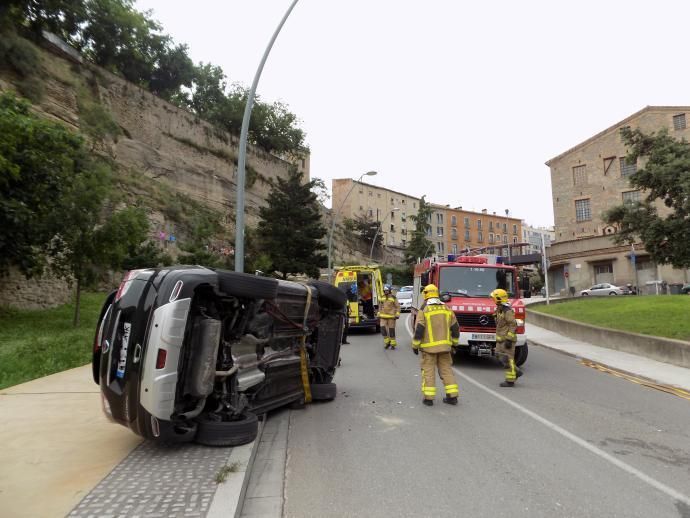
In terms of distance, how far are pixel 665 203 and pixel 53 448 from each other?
1371 cm

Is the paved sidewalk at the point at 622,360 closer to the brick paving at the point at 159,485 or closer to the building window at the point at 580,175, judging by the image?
the brick paving at the point at 159,485

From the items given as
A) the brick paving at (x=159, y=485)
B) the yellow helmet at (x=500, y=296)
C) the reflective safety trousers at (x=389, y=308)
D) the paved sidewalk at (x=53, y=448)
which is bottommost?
the brick paving at (x=159, y=485)

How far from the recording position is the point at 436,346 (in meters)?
7.34

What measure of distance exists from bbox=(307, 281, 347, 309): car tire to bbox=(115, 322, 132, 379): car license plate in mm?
2994

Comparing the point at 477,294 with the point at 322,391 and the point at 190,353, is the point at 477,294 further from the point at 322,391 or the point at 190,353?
the point at 190,353

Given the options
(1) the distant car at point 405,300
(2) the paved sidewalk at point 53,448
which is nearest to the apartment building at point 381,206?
(1) the distant car at point 405,300

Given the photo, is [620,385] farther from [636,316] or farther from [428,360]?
[636,316]

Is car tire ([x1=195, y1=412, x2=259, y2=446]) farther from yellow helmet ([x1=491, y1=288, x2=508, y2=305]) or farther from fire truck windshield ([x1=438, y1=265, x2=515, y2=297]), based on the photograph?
fire truck windshield ([x1=438, y1=265, x2=515, y2=297])

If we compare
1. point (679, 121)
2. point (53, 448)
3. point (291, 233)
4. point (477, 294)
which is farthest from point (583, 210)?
point (53, 448)

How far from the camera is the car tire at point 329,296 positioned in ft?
23.5

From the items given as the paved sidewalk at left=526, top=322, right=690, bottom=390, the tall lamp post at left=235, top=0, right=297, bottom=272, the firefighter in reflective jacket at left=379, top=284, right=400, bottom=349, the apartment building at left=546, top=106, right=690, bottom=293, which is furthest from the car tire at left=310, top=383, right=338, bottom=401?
the apartment building at left=546, top=106, right=690, bottom=293

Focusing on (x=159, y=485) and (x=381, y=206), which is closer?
(x=159, y=485)

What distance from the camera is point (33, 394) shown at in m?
7.18

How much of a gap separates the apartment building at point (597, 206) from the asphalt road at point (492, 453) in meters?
36.8
